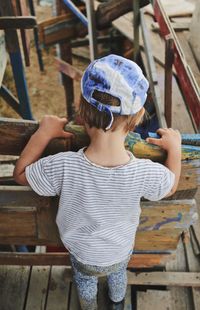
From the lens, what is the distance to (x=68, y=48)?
6.45 metres

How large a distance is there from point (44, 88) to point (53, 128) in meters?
8.32

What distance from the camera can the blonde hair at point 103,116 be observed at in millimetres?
1576

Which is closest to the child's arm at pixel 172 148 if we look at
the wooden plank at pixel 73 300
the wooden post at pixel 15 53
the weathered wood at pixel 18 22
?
the wooden plank at pixel 73 300

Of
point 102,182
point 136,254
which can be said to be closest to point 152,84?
point 136,254

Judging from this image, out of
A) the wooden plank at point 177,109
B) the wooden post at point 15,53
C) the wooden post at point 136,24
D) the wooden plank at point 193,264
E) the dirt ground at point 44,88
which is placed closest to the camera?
the wooden plank at point 193,264

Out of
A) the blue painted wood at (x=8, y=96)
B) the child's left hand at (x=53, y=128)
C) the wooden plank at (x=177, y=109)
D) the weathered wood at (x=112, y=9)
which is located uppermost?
the child's left hand at (x=53, y=128)

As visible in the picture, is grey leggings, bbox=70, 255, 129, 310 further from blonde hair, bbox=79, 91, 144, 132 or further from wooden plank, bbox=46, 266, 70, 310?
blonde hair, bbox=79, 91, 144, 132

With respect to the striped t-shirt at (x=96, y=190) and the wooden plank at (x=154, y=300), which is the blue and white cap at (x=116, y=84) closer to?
the striped t-shirt at (x=96, y=190)

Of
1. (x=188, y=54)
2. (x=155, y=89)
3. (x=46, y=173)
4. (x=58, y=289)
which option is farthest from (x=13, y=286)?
(x=188, y=54)

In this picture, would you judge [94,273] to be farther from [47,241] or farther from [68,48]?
[68,48]

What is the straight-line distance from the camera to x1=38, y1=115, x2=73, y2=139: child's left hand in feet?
5.83

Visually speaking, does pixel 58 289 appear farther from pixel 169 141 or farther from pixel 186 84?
pixel 186 84

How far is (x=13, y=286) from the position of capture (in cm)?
297

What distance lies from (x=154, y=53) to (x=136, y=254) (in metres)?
3.11
